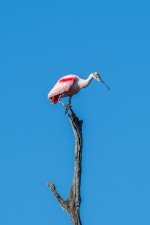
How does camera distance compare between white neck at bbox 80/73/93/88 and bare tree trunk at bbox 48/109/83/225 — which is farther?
white neck at bbox 80/73/93/88

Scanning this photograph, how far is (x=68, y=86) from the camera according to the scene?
25.6 meters

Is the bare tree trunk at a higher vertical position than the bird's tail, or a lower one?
lower

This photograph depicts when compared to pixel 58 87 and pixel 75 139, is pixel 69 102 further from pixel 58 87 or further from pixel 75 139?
pixel 75 139

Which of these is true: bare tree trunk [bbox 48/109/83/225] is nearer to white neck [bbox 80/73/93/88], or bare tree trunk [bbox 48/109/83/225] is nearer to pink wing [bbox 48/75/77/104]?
pink wing [bbox 48/75/77/104]

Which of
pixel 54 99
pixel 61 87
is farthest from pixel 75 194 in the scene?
pixel 54 99

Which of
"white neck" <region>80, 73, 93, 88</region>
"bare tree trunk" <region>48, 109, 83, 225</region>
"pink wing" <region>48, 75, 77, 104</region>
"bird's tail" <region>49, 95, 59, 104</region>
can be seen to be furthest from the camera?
"bird's tail" <region>49, 95, 59, 104</region>

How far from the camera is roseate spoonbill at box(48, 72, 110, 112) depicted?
2551cm

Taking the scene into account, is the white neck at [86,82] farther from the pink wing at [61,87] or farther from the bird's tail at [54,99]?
the bird's tail at [54,99]

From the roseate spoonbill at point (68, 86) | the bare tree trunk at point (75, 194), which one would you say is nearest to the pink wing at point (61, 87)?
the roseate spoonbill at point (68, 86)

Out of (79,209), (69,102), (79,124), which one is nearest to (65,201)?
(79,209)

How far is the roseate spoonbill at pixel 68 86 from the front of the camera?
83.7 feet

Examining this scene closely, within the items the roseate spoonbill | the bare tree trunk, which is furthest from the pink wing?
the bare tree trunk

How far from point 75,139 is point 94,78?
6477mm

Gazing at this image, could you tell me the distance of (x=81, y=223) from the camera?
19500 mm
